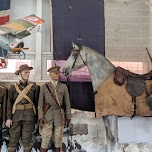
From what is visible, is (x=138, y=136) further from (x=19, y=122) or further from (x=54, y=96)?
(x=19, y=122)

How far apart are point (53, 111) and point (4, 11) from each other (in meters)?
1.99

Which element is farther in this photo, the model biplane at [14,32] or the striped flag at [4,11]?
the striped flag at [4,11]

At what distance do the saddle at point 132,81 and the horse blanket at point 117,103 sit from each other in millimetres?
62

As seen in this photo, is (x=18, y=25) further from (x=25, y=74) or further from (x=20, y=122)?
(x=20, y=122)

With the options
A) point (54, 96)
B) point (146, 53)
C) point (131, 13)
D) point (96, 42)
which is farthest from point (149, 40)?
point (54, 96)

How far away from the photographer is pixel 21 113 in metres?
4.08

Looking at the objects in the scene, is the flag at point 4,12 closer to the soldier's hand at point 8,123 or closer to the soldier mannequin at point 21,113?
the soldier mannequin at point 21,113

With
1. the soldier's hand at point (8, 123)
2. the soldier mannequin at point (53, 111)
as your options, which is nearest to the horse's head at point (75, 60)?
the soldier mannequin at point (53, 111)

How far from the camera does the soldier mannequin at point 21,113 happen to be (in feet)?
13.4

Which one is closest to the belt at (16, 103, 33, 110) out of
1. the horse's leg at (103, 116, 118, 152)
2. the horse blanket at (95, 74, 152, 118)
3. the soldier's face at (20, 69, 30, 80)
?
the soldier's face at (20, 69, 30, 80)

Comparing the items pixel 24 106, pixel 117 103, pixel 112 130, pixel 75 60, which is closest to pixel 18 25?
pixel 75 60

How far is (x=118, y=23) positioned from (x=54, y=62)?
4.47ft

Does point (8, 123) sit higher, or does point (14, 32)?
point (14, 32)

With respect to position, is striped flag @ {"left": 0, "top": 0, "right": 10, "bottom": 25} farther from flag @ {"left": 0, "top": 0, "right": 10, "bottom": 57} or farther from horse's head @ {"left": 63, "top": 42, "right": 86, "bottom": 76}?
horse's head @ {"left": 63, "top": 42, "right": 86, "bottom": 76}
